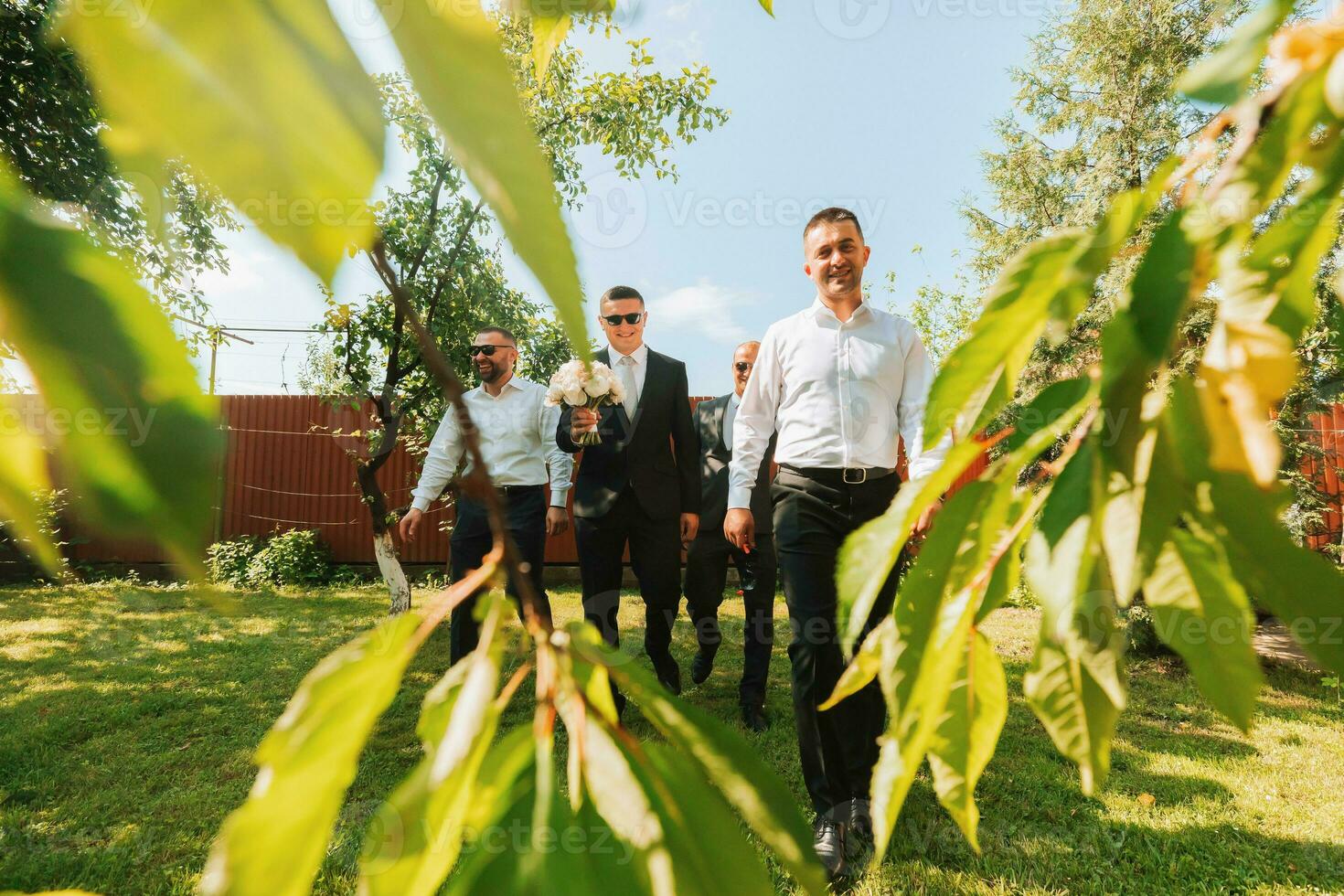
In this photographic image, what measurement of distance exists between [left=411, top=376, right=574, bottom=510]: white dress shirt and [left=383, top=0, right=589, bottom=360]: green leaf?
3.71 m

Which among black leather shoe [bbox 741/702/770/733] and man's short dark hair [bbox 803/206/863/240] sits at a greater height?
man's short dark hair [bbox 803/206/863/240]

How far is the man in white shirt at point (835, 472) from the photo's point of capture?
235 cm

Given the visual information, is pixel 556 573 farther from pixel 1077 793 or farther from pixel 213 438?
pixel 213 438

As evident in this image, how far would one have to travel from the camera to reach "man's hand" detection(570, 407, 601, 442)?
3295mm

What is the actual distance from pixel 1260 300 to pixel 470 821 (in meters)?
0.36

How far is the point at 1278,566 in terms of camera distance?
0.94ft

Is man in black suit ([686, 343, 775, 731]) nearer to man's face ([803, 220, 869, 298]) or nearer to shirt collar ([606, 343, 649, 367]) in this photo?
shirt collar ([606, 343, 649, 367])

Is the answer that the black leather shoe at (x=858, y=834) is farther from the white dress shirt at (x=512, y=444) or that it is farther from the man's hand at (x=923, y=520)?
the white dress shirt at (x=512, y=444)

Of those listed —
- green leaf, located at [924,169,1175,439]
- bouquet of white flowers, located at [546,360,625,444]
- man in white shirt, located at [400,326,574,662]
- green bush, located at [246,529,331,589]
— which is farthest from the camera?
green bush, located at [246,529,331,589]

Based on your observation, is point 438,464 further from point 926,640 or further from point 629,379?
point 926,640

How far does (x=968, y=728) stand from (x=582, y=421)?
303 cm

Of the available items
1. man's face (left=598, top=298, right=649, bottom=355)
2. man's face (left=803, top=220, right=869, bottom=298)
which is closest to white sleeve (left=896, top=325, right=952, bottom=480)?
man's face (left=803, top=220, right=869, bottom=298)

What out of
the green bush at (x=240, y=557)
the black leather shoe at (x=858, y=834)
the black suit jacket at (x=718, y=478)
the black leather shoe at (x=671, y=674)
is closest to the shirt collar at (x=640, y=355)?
the black suit jacket at (x=718, y=478)

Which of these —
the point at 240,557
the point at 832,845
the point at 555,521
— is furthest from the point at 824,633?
the point at 240,557
